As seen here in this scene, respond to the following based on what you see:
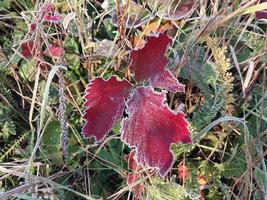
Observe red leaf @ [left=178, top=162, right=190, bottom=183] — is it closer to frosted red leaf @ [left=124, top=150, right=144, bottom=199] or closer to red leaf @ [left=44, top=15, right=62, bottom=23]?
frosted red leaf @ [left=124, top=150, right=144, bottom=199]

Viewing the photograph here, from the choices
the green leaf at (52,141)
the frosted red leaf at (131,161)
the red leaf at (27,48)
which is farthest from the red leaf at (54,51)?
the frosted red leaf at (131,161)

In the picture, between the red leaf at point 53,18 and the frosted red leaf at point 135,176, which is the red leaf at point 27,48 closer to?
the red leaf at point 53,18

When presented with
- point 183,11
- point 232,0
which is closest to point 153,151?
point 183,11

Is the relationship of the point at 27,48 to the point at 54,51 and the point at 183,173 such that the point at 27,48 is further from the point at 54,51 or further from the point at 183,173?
the point at 183,173

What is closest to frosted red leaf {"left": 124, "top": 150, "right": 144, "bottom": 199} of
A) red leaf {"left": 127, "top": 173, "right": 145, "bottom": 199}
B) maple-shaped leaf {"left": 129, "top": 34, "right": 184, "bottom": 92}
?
red leaf {"left": 127, "top": 173, "right": 145, "bottom": 199}

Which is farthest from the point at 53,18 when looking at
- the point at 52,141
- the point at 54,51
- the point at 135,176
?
the point at 135,176

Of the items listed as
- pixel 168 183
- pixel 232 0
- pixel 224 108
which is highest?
pixel 232 0

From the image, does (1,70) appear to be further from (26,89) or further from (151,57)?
(151,57)
